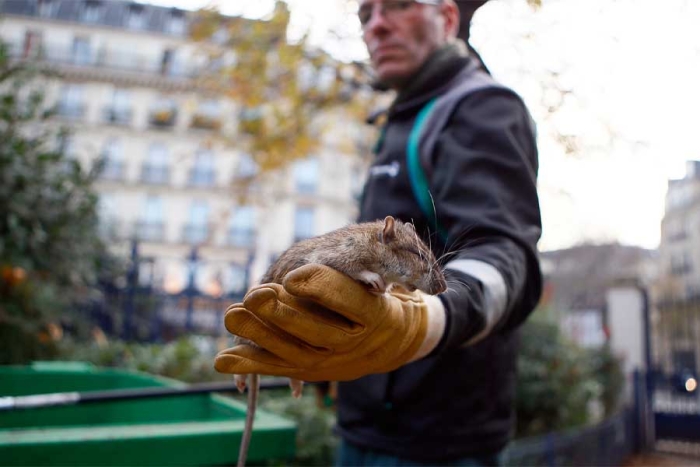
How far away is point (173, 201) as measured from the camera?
106 ft

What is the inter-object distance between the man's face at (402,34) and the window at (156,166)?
31937mm

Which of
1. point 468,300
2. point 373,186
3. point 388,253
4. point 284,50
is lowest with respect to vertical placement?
point 468,300

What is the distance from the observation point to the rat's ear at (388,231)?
1.42 meters

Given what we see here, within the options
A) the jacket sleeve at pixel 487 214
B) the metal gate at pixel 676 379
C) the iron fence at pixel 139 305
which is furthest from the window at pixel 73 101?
the jacket sleeve at pixel 487 214

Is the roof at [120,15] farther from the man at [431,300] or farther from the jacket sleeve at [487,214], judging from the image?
the jacket sleeve at [487,214]

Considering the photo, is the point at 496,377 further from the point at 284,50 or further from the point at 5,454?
the point at 284,50

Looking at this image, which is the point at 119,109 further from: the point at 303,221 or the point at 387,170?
the point at 387,170

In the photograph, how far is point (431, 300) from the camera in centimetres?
140

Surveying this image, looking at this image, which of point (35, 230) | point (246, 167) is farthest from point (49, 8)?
point (35, 230)

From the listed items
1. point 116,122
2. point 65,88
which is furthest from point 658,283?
point 65,88

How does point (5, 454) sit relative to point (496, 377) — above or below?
below

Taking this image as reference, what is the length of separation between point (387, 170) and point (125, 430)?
1.38 m

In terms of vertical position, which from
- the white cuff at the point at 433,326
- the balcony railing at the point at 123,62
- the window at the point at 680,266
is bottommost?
the window at the point at 680,266

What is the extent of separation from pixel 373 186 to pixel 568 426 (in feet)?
23.3
